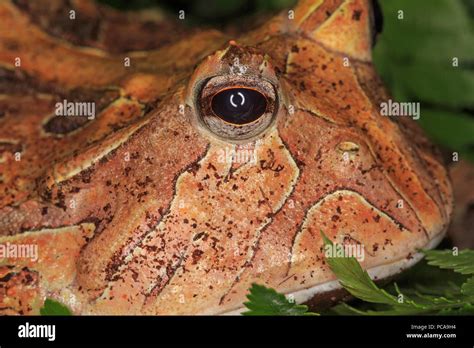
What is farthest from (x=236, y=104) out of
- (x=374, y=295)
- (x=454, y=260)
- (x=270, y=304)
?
(x=454, y=260)

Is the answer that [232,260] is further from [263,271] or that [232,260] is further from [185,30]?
[185,30]

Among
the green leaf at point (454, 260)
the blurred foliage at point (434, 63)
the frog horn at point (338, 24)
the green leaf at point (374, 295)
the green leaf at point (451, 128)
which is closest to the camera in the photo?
the green leaf at point (374, 295)

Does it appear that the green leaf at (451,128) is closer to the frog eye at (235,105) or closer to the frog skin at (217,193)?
the frog skin at (217,193)

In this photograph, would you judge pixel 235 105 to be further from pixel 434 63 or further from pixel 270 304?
pixel 434 63

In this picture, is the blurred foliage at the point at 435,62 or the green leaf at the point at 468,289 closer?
the green leaf at the point at 468,289

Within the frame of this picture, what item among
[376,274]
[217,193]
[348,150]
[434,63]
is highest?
[434,63]

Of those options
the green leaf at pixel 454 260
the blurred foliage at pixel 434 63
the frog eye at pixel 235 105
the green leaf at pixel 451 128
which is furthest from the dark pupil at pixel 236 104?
the green leaf at pixel 451 128

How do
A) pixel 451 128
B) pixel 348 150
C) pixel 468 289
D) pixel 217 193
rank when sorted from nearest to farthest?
pixel 468 289, pixel 217 193, pixel 348 150, pixel 451 128
